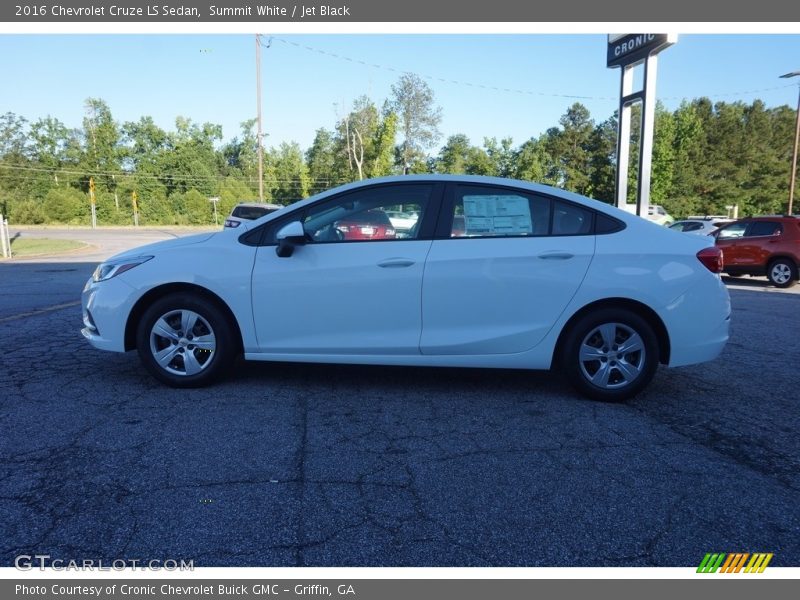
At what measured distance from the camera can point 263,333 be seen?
170 inches

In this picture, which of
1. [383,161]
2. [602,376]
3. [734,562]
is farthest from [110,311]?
[383,161]

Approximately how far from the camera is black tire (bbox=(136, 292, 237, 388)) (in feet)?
14.2

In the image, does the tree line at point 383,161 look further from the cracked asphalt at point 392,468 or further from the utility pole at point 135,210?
the cracked asphalt at point 392,468

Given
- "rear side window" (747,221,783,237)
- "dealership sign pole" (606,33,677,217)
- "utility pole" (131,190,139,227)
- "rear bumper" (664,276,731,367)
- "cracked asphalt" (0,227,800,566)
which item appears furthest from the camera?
"utility pole" (131,190,139,227)

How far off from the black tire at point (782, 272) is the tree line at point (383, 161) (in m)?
34.5

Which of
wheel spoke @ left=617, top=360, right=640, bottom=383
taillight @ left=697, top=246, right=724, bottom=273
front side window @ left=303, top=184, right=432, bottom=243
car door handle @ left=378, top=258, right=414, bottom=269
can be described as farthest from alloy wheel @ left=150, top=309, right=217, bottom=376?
taillight @ left=697, top=246, right=724, bottom=273

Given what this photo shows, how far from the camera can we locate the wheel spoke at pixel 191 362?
14.5 ft

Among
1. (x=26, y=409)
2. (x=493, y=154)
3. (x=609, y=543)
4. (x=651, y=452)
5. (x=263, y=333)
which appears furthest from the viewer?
(x=493, y=154)

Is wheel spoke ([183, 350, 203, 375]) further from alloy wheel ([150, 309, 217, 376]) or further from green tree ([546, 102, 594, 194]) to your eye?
green tree ([546, 102, 594, 194])

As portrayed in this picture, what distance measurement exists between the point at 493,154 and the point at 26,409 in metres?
50.4

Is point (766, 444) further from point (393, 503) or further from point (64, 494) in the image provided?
point (64, 494)

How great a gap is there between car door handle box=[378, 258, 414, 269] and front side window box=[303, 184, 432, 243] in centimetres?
20

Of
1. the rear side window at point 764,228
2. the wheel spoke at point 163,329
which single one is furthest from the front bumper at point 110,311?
the rear side window at point 764,228

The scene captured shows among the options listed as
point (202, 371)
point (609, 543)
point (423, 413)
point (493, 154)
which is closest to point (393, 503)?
point (609, 543)
